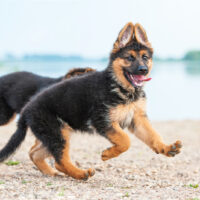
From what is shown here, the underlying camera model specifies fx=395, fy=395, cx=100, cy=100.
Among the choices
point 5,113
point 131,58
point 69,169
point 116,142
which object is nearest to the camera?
point 116,142

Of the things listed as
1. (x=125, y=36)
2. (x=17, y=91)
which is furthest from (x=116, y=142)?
(x=17, y=91)

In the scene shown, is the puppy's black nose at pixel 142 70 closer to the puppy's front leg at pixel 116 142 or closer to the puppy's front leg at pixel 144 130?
the puppy's front leg at pixel 144 130

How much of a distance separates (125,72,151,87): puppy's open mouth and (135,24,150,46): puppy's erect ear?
0.58 metres

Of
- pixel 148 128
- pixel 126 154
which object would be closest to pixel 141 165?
pixel 126 154

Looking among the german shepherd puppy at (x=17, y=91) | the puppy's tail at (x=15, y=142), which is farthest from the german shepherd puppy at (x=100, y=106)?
the german shepherd puppy at (x=17, y=91)

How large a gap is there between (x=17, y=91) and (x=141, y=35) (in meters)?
3.95

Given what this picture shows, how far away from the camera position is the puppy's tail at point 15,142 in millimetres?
6496

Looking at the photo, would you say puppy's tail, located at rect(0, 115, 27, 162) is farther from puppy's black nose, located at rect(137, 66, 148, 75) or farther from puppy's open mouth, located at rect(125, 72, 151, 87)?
puppy's black nose, located at rect(137, 66, 148, 75)

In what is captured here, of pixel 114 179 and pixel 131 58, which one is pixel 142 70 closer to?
pixel 131 58

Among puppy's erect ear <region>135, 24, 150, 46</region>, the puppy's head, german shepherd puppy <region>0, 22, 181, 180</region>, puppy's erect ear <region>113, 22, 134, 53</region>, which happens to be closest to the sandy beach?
german shepherd puppy <region>0, 22, 181, 180</region>

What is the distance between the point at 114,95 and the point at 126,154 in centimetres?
403

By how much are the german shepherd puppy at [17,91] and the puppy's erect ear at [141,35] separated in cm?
302

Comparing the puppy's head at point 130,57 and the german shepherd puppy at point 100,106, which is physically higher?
the puppy's head at point 130,57

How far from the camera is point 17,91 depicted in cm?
931
